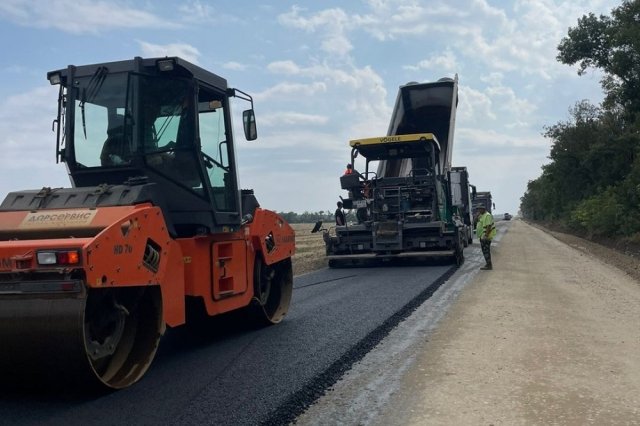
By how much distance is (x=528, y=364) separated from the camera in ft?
17.4

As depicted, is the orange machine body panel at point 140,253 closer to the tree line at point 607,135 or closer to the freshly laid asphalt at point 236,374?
the freshly laid asphalt at point 236,374

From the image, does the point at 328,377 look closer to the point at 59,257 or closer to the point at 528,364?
the point at 528,364

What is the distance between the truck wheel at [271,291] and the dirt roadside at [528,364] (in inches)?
69.4

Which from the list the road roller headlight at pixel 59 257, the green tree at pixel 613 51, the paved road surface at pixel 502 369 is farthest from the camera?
the green tree at pixel 613 51

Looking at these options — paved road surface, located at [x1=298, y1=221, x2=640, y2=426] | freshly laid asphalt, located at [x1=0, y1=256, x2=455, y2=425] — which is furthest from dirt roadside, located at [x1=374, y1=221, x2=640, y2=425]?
freshly laid asphalt, located at [x1=0, y1=256, x2=455, y2=425]

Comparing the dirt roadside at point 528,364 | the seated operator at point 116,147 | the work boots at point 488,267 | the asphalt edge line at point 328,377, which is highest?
the seated operator at point 116,147

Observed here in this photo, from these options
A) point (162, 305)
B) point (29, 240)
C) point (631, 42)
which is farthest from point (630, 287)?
point (631, 42)

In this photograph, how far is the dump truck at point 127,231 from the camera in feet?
12.4

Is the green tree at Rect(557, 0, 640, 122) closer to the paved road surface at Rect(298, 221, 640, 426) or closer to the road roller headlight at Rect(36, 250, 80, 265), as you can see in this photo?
the paved road surface at Rect(298, 221, 640, 426)

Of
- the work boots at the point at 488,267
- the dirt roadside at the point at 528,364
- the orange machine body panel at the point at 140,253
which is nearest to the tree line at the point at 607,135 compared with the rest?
the work boots at the point at 488,267

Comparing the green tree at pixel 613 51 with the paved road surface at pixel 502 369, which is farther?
the green tree at pixel 613 51

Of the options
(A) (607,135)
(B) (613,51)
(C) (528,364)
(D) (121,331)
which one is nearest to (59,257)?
(D) (121,331)

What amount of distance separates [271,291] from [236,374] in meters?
2.36

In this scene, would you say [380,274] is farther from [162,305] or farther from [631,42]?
[631,42]
